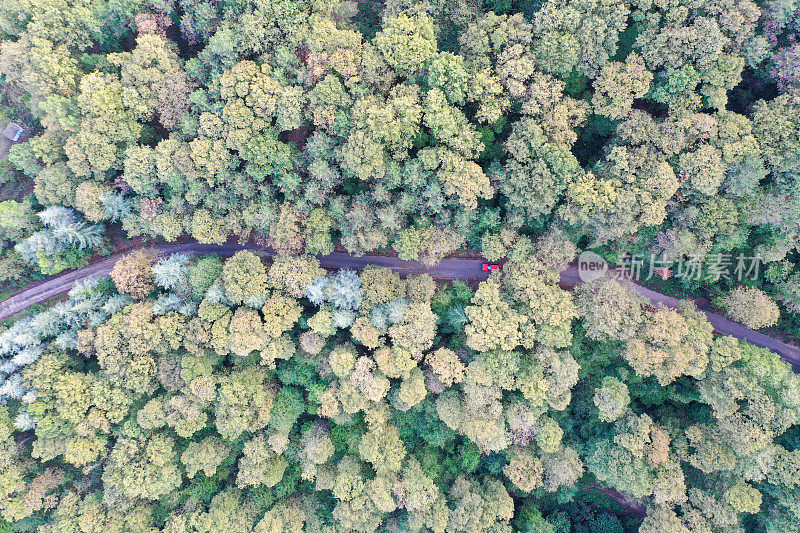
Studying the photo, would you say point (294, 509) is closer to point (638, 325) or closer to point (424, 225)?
point (424, 225)

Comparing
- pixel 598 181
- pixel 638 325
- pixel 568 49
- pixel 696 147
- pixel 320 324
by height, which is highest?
pixel 568 49

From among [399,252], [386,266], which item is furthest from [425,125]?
[386,266]

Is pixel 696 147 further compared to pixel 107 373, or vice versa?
pixel 107 373

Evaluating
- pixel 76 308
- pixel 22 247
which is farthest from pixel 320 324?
pixel 22 247

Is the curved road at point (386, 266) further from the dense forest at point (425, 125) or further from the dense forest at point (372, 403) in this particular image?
the dense forest at point (425, 125)

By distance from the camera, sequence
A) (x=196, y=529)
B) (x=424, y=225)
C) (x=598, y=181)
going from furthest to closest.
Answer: (x=196, y=529) → (x=424, y=225) → (x=598, y=181)

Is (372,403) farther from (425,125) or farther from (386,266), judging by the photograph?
(425,125)

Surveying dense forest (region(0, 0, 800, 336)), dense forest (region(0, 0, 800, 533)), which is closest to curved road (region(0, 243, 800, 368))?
dense forest (region(0, 0, 800, 533))
